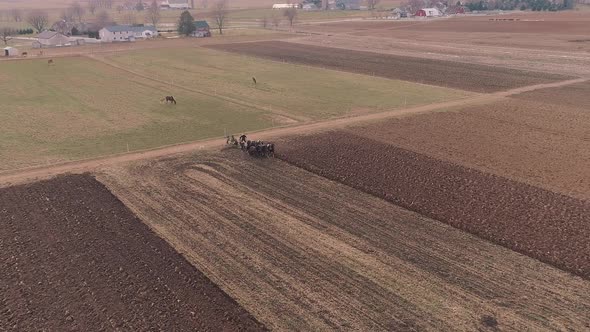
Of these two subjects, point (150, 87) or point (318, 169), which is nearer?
point (318, 169)

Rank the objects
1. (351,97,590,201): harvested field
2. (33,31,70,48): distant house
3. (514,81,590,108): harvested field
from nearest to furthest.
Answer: (351,97,590,201): harvested field, (514,81,590,108): harvested field, (33,31,70,48): distant house

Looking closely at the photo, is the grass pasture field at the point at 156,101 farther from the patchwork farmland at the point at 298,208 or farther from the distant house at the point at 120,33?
the distant house at the point at 120,33

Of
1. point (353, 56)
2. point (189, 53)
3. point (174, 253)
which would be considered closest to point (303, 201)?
point (174, 253)

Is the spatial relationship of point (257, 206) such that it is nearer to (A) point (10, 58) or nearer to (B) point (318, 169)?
(B) point (318, 169)

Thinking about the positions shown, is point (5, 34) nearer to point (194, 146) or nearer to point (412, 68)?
point (412, 68)

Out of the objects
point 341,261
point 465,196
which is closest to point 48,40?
point 465,196

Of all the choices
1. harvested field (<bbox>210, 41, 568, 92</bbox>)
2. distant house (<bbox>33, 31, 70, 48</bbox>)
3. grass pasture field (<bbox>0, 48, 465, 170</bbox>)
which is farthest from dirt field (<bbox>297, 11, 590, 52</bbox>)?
distant house (<bbox>33, 31, 70, 48</bbox>)

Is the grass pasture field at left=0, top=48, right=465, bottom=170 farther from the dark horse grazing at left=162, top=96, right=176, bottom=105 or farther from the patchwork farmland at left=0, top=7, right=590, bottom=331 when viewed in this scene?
the dark horse grazing at left=162, top=96, right=176, bottom=105

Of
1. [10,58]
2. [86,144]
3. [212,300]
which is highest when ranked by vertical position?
[10,58]
